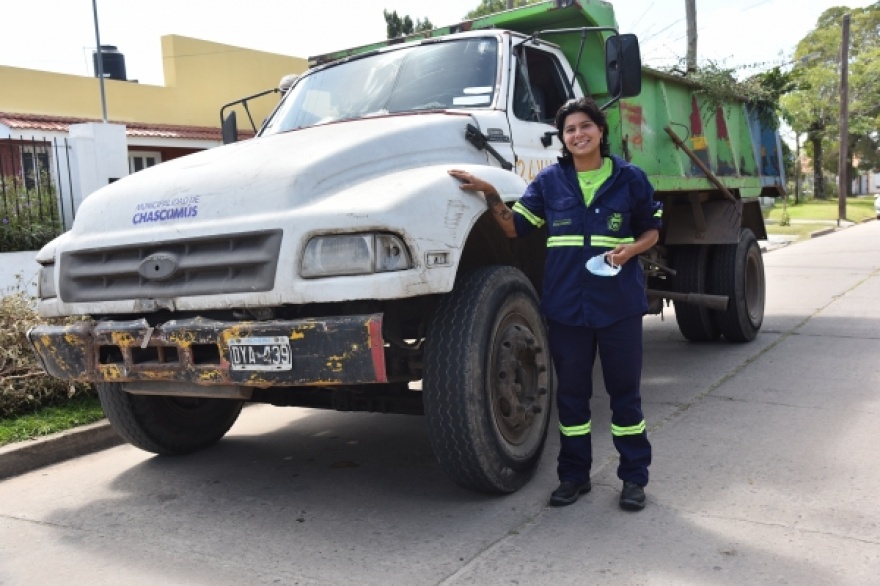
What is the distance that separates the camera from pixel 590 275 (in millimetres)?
3902

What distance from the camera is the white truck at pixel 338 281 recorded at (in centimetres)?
356

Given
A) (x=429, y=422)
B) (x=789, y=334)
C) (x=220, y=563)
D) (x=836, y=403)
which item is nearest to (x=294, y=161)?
(x=429, y=422)

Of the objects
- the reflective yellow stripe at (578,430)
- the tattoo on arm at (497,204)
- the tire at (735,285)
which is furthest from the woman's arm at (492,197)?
the tire at (735,285)

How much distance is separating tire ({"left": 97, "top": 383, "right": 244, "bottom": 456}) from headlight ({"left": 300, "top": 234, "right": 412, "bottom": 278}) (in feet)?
5.69

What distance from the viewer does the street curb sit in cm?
507

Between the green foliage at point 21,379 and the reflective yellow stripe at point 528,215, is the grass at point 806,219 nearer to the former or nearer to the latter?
the green foliage at point 21,379

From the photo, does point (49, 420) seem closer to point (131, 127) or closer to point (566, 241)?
point (566, 241)

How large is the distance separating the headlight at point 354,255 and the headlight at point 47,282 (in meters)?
1.57

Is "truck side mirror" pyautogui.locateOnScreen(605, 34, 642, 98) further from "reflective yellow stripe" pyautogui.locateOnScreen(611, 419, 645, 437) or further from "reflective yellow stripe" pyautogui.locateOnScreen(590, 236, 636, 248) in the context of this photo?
"reflective yellow stripe" pyautogui.locateOnScreen(611, 419, 645, 437)

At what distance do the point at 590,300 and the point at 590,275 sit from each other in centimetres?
11

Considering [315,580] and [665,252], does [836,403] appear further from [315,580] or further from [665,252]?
[315,580]

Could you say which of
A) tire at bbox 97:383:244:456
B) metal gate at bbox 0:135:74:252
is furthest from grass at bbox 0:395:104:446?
metal gate at bbox 0:135:74:252

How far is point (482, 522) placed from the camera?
384 cm

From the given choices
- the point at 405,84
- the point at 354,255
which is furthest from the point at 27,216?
the point at 354,255
